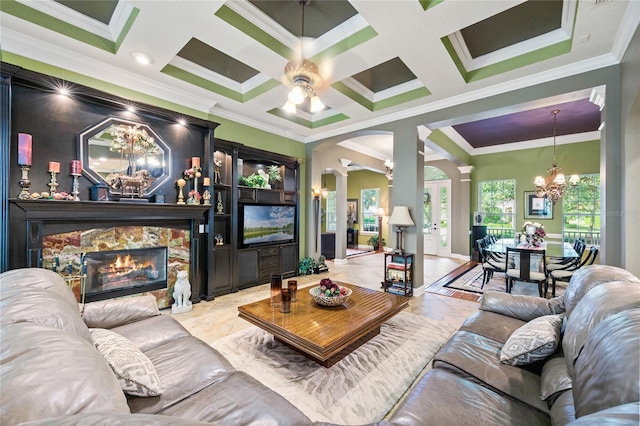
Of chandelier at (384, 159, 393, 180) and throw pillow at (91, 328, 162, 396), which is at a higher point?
chandelier at (384, 159, 393, 180)

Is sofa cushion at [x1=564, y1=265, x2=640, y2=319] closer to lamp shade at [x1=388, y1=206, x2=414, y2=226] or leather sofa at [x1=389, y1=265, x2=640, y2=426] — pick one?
leather sofa at [x1=389, y1=265, x2=640, y2=426]

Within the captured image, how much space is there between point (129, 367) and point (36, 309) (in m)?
0.46

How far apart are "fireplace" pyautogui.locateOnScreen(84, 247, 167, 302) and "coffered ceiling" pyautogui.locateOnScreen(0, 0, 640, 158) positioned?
7.11ft

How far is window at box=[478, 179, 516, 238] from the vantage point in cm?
717

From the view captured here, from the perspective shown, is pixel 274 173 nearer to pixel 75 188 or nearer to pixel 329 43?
pixel 329 43

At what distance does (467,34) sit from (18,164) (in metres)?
4.89

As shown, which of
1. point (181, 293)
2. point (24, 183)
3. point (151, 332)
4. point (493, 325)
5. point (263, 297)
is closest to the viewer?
point (151, 332)

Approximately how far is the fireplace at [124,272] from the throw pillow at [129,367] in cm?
226

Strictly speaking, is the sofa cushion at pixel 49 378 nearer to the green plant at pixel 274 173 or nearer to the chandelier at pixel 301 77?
the chandelier at pixel 301 77

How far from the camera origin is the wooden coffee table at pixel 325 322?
1926mm

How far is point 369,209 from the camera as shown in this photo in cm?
1021

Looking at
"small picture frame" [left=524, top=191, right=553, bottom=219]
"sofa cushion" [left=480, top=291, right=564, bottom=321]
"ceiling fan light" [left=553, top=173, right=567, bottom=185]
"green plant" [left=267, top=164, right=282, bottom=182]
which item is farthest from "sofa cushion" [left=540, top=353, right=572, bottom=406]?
"small picture frame" [left=524, top=191, right=553, bottom=219]

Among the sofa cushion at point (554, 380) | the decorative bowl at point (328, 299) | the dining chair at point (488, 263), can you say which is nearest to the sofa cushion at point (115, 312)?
the decorative bowl at point (328, 299)

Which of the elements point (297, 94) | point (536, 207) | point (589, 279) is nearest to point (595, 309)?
point (589, 279)
